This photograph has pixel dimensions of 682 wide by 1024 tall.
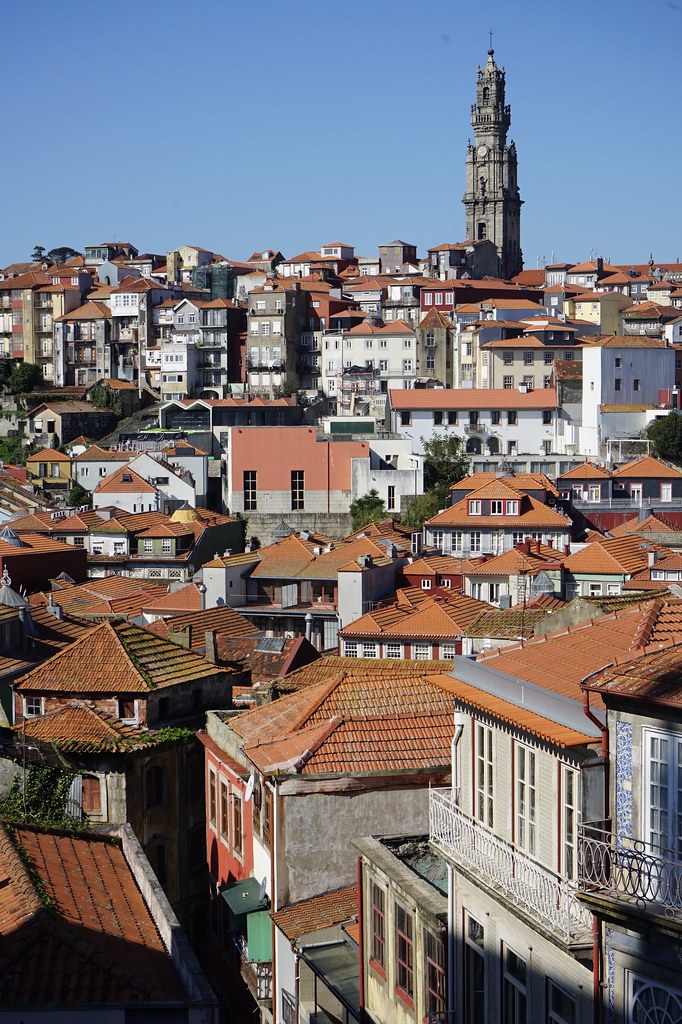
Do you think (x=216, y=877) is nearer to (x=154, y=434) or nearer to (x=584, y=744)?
(x=584, y=744)

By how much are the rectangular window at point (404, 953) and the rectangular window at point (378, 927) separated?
29 cm

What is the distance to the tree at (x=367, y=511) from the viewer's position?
63.7 m

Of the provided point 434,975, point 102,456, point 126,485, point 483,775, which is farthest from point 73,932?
point 102,456

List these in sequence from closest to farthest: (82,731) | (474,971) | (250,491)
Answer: (474,971) < (82,731) < (250,491)

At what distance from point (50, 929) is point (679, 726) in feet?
21.6

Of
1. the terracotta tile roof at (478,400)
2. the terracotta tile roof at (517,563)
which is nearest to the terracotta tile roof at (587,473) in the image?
the terracotta tile roof at (478,400)

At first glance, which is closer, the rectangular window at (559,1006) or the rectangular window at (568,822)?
the rectangular window at (559,1006)

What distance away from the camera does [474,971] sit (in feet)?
35.4

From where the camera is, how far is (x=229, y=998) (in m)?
18.1

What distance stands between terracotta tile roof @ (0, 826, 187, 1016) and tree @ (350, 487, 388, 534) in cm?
4606

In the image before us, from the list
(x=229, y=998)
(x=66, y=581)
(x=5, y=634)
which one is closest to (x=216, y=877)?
(x=229, y=998)

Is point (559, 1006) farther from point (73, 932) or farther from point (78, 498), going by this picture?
point (78, 498)

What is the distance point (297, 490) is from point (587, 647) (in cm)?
5654

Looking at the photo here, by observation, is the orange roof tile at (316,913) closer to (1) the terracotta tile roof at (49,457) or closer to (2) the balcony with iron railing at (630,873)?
(2) the balcony with iron railing at (630,873)
